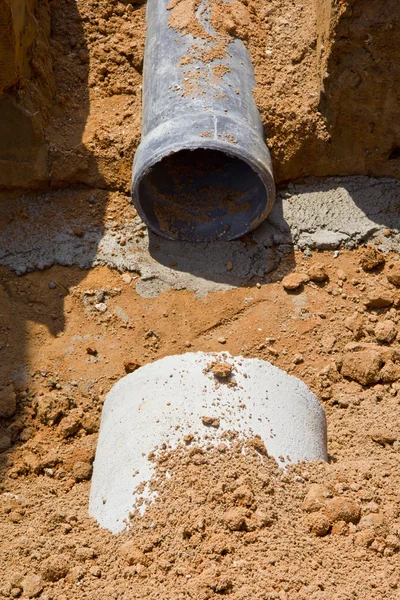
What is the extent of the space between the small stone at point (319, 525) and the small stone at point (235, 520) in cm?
26

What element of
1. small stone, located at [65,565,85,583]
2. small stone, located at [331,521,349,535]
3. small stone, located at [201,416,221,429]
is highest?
small stone, located at [201,416,221,429]

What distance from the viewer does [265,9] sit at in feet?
18.5

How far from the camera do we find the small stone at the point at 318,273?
16.4 ft

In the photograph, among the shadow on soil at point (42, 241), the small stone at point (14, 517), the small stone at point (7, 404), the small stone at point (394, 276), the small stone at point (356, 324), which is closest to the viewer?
the small stone at point (14, 517)

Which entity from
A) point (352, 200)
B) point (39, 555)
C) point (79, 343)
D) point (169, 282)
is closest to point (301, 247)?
point (352, 200)

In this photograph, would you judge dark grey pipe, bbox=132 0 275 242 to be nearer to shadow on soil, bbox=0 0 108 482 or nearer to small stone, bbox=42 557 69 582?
shadow on soil, bbox=0 0 108 482

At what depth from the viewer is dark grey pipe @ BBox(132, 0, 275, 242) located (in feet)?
15.9

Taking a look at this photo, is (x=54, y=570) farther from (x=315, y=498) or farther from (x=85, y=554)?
(x=315, y=498)

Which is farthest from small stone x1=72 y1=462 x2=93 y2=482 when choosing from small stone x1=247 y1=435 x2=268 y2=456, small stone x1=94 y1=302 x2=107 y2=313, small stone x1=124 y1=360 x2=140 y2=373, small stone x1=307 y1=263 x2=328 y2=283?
small stone x1=307 y1=263 x2=328 y2=283

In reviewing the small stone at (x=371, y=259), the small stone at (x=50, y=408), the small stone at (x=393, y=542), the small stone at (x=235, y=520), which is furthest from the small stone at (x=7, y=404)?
the small stone at (x=371, y=259)

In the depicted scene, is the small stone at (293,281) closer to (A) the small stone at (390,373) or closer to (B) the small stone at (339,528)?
(A) the small stone at (390,373)

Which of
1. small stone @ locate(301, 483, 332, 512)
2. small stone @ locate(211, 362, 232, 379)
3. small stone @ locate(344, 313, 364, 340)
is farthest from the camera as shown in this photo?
small stone @ locate(344, 313, 364, 340)

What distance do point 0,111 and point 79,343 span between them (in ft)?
4.70

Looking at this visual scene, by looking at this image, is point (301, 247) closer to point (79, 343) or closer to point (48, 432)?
point (79, 343)
